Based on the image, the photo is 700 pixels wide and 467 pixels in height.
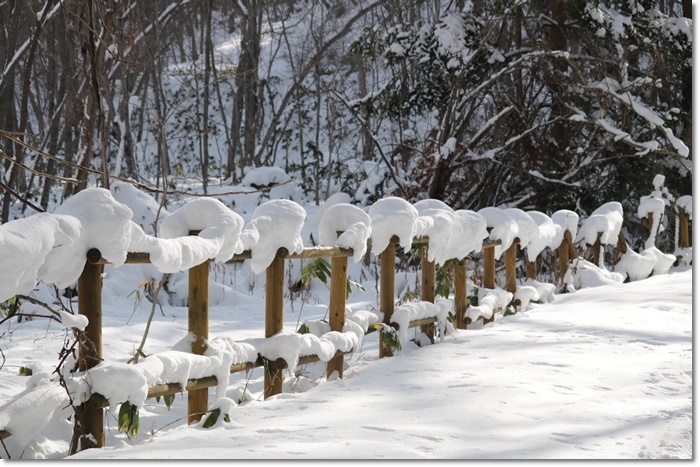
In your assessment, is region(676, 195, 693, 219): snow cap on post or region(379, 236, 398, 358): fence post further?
region(676, 195, 693, 219): snow cap on post

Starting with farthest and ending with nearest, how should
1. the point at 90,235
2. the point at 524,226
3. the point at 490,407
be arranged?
the point at 524,226 < the point at 490,407 < the point at 90,235

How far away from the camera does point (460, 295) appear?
18.2ft

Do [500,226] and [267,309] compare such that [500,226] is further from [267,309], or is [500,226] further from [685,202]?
[685,202]

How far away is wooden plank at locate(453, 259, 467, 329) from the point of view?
547 centimetres

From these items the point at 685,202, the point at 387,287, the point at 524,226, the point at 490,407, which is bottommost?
the point at 490,407

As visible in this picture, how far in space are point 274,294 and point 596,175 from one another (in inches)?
321

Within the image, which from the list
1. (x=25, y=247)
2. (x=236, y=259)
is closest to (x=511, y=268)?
(x=236, y=259)

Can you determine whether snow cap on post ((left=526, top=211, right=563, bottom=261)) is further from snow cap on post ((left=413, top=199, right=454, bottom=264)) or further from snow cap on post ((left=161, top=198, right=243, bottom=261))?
snow cap on post ((left=161, top=198, right=243, bottom=261))

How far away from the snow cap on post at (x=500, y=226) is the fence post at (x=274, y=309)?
2.62m


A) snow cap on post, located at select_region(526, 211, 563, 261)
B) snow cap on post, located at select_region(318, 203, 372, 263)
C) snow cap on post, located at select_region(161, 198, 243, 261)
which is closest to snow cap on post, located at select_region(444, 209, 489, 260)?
snow cap on post, located at select_region(318, 203, 372, 263)

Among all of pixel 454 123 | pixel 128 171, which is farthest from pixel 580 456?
pixel 128 171

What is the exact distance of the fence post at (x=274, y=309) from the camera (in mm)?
3527

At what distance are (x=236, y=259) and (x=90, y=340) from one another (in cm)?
96

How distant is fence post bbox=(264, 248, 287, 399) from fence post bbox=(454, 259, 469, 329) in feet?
6.99
